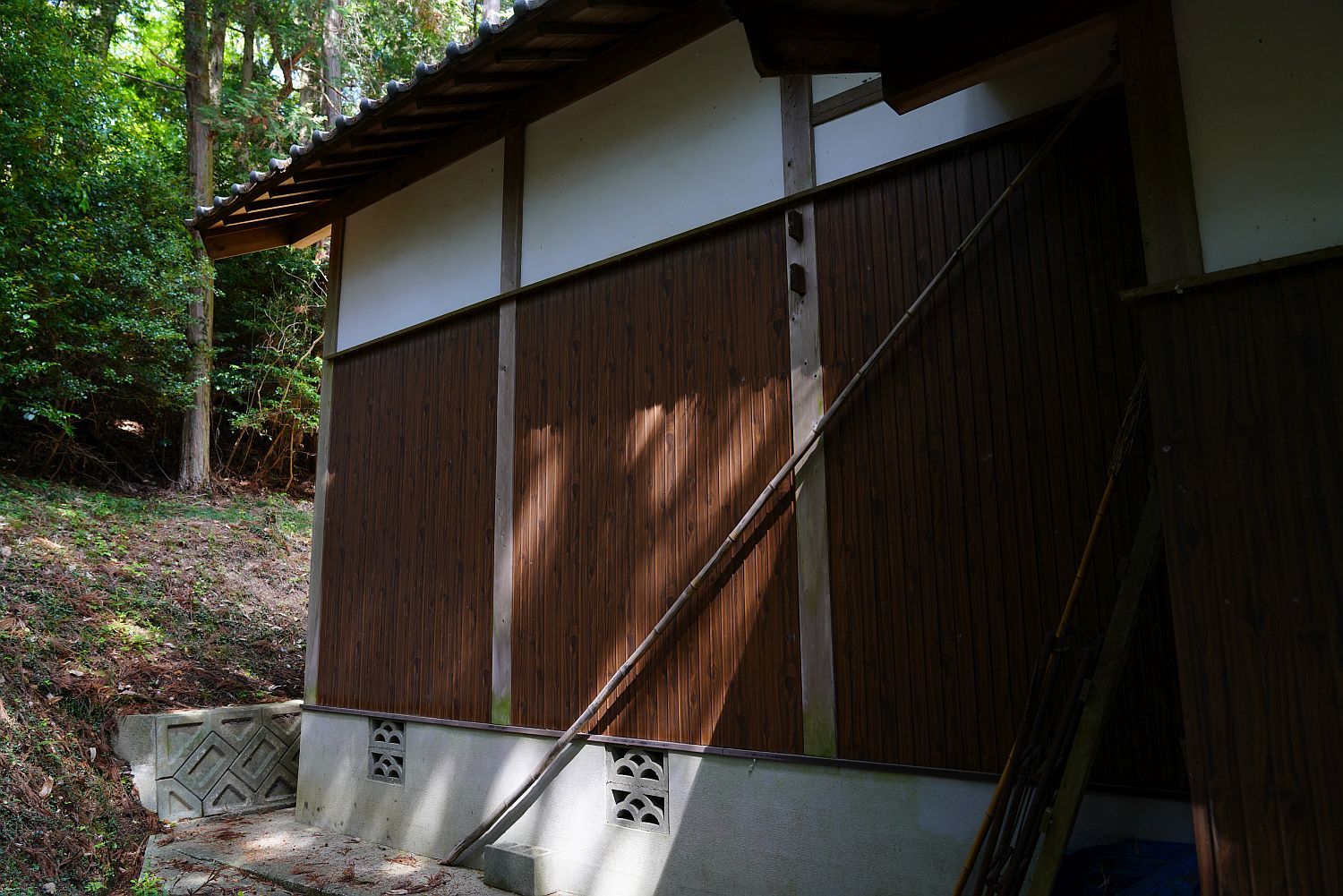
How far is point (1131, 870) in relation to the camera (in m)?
2.73

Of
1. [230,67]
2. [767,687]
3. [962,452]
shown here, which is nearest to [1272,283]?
[962,452]

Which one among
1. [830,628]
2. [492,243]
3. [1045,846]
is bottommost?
[1045,846]

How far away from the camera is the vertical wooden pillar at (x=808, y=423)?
3885 millimetres

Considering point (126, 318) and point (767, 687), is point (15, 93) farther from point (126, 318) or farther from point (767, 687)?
point (767, 687)

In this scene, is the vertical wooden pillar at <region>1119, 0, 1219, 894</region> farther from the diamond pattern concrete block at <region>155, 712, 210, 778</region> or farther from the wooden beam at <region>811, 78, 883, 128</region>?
the diamond pattern concrete block at <region>155, 712, 210, 778</region>

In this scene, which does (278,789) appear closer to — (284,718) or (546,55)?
(284,718)

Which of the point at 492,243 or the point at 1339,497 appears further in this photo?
the point at 492,243

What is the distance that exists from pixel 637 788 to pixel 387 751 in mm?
2231

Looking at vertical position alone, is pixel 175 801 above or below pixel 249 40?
below

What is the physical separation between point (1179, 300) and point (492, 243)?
4385mm

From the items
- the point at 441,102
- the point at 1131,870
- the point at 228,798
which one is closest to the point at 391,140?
the point at 441,102

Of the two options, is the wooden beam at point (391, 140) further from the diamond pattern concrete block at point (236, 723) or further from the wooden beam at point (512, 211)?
the diamond pattern concrete block at point (236, 723)

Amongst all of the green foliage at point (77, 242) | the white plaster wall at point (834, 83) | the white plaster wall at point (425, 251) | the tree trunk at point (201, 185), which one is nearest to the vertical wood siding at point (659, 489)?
the white plaster wall at point (834, 83)

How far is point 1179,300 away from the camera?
238 centimetres
